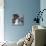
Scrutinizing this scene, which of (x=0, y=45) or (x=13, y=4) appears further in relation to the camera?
(x=13, y=4)

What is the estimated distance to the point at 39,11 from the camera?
5.01 metres

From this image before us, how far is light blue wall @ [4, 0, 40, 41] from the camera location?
16.4 ft

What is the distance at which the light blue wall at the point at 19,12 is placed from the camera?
5.01 metres

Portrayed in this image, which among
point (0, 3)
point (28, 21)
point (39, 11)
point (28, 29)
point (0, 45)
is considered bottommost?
point (0, 45)

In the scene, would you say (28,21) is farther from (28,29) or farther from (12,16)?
(12,16)

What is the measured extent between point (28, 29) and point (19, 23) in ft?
1.40

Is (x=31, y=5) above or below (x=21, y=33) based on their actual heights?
above

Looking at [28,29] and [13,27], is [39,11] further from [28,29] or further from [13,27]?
[13,27]

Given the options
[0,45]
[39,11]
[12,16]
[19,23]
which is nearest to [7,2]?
[12,16]

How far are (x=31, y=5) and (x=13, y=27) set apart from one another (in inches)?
44.1

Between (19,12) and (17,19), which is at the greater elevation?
(19,12)

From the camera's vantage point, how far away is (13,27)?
5.05m

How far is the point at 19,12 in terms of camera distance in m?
5.05

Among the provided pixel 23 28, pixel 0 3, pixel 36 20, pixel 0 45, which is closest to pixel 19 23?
pixel 23 28
